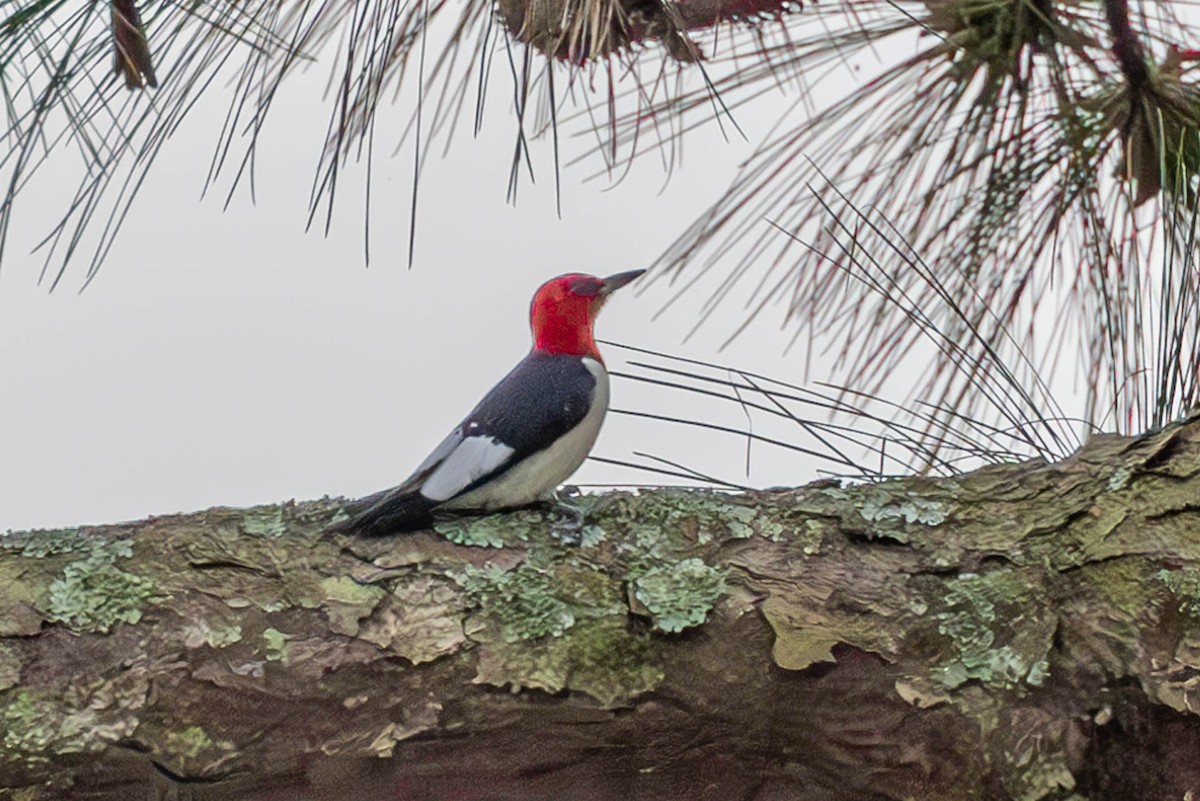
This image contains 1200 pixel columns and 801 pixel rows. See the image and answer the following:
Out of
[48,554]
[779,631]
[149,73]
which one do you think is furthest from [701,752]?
[149,73]

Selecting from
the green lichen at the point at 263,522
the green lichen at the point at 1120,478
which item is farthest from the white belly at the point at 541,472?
the green lichen at the point at 1120,478

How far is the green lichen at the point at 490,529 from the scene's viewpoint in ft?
2.75

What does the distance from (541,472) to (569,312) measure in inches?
8.8

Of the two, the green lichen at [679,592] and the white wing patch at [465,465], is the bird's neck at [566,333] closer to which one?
the white wing patch at [465,465]

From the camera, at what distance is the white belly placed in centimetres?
90

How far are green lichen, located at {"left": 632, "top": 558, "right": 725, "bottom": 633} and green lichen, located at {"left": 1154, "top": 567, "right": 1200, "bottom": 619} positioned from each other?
25cm

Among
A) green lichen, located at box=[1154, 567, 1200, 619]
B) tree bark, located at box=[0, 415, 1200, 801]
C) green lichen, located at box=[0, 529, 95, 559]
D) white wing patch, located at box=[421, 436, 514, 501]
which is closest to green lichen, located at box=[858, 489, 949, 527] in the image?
tree bark, located at box=[0, 415, 1200, 801]

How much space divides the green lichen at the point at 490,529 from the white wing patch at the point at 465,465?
2 centimetres

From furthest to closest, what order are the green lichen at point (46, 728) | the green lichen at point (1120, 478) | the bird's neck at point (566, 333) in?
the bird's neck at point (566, 333)
the green lichen at point (1120, 478)
the green lichen at point (46, 728)

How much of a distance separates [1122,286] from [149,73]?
962mm

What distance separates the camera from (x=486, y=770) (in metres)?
0.77

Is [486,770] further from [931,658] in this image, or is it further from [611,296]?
[611,296]

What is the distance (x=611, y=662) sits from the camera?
0.78 metres

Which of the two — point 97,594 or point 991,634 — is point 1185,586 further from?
point 97,594
